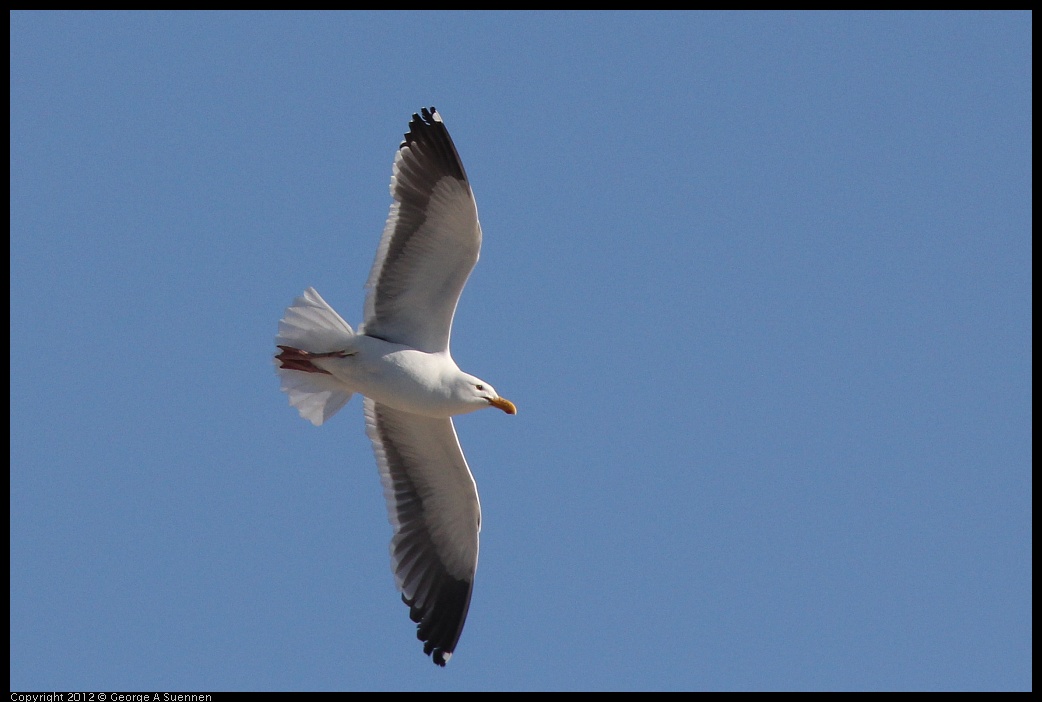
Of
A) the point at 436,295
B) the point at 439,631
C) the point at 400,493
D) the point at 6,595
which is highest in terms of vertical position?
the point at 436,295

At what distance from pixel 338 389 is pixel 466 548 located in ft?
5.45

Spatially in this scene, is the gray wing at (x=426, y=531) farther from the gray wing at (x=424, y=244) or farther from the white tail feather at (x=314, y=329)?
the gray wing at (x=424, y=244)

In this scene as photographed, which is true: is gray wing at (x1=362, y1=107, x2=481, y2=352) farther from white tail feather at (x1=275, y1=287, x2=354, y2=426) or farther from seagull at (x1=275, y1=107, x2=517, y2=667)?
white tail feather at (x1=275, y1=287, x2=354, y2=426)

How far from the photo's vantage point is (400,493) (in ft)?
34.2

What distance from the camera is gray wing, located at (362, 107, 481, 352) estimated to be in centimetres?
924

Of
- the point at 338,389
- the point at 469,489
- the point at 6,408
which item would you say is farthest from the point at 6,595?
the point at 469,489

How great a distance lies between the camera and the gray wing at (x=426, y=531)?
33.9 feet

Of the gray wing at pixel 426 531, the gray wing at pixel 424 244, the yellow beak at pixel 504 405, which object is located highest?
the gray wing at pixel 424 244

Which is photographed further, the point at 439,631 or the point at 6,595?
the point at 439,631

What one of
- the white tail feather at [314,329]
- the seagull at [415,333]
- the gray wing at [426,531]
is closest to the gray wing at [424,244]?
the seagull at [415,333]

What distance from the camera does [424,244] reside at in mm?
9352

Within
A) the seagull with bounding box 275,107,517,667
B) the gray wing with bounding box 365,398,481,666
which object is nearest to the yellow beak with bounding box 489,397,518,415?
the seagull with bounding box 275,107,517,667

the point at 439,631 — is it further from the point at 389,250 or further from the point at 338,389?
the point at 389,250

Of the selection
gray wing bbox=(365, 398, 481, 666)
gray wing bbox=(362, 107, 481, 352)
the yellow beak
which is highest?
gray wing bbox=(362, 107, 481, 352)
